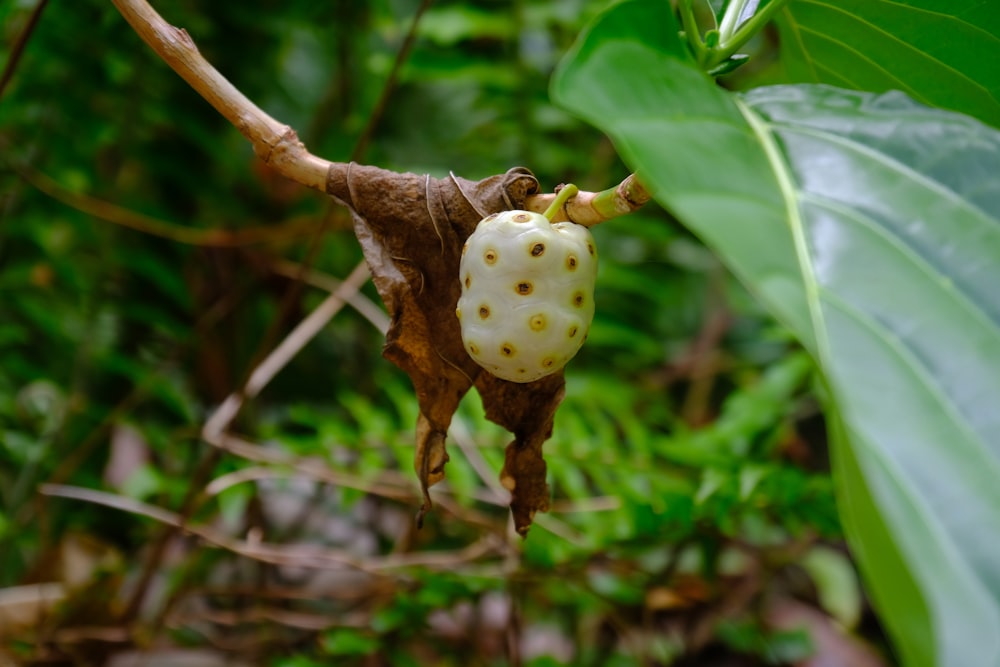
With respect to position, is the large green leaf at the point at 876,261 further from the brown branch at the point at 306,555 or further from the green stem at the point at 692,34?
the brown branch at the point at 306,555

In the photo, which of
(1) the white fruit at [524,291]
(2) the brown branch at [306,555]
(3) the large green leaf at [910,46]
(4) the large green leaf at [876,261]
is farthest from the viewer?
(2) the brown branch at [306,555]

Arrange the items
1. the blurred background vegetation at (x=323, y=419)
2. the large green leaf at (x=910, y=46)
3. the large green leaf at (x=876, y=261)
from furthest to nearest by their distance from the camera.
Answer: the blurred background vegetation at (x=323, y=419), the large green leaf at (x=910, y=46), the large green leaf at (x=876, y=261)

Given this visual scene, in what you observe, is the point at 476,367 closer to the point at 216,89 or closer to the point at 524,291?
the point at 524,291

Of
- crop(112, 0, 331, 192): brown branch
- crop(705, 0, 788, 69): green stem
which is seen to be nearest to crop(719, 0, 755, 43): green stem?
crop(705, 0, 788, 69): green stem

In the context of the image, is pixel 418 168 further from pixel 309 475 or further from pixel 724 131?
pixel 724 131

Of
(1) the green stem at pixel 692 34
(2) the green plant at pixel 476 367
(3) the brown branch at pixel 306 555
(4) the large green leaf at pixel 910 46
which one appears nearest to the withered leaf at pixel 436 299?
(2) the green plant at pixel 476 367

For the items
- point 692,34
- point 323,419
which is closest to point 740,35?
point 692,34

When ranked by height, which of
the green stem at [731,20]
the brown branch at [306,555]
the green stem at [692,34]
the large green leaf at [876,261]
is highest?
the green stem at [731,20]
